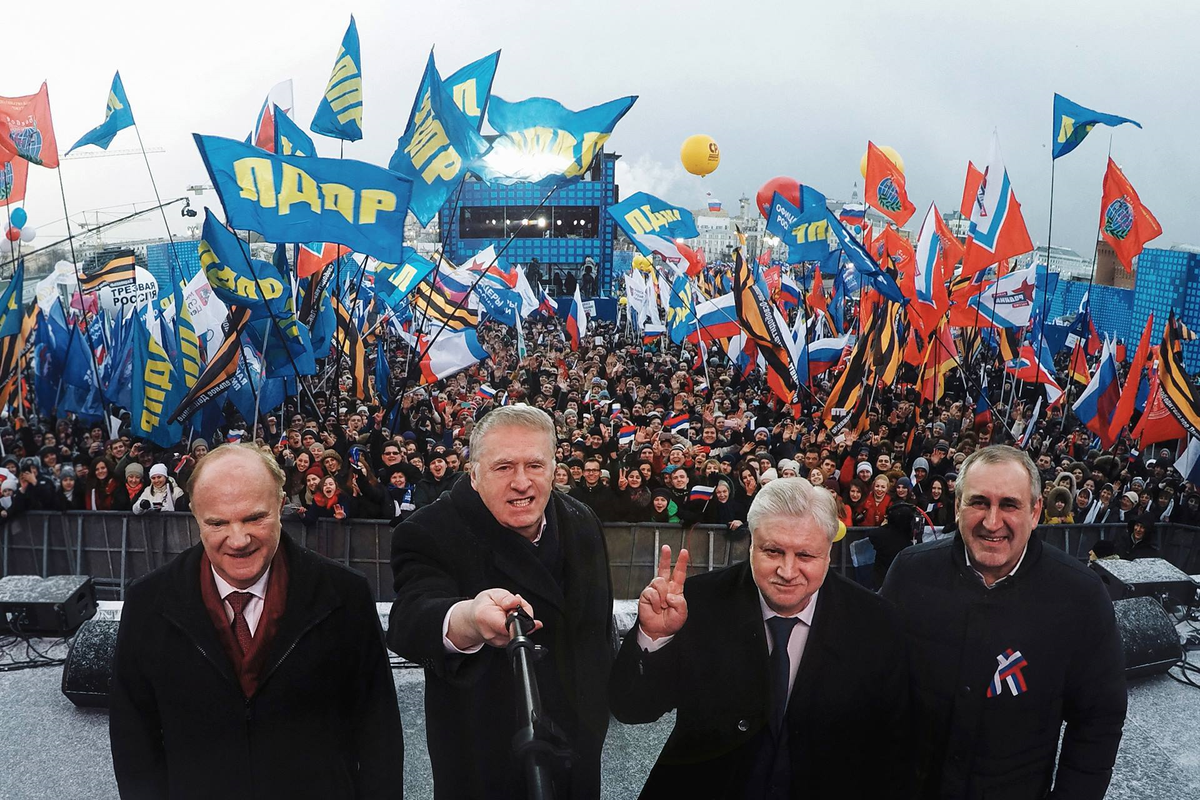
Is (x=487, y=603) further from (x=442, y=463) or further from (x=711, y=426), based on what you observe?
(x=711, y=426)

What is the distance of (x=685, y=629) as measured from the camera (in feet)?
7.45

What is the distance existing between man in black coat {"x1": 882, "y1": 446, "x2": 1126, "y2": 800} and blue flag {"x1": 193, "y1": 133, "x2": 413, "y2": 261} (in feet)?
20.1

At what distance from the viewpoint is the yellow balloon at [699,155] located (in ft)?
82.0

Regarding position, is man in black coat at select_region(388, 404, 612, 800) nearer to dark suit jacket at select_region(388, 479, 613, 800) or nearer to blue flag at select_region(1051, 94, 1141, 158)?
dark suit jacket at select_region(388, 479, 613, 800)

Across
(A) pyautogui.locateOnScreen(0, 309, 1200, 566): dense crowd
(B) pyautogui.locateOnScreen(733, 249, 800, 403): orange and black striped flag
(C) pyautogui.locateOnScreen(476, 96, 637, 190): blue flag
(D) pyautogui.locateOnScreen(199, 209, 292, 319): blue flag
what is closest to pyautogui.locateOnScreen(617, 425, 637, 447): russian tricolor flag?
(A) pyautogui.locateOnScreen(0, 309, 1200, 566): dense crowd

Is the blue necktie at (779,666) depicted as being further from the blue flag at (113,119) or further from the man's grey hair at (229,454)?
the blue flag at (113,119)

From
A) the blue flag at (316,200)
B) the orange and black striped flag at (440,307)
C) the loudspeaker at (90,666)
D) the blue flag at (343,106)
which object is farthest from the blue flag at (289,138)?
the loudspeaker at (90,666)

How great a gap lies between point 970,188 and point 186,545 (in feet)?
35.0

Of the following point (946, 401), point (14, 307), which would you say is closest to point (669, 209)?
point (946, 401)

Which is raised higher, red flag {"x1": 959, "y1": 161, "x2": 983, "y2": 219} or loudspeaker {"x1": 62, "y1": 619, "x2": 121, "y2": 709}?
red flag {"x1": 959, "y1": 161, "x2": 983, "y2": 219}

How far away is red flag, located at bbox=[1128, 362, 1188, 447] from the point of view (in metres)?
10.3

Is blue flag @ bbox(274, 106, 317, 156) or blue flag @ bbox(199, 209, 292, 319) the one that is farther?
blue flag @ bbox(274, 106, 317, 156)

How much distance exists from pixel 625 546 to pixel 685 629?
17.4 feet

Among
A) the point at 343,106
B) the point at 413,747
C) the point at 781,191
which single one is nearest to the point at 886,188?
the point at 781,191
